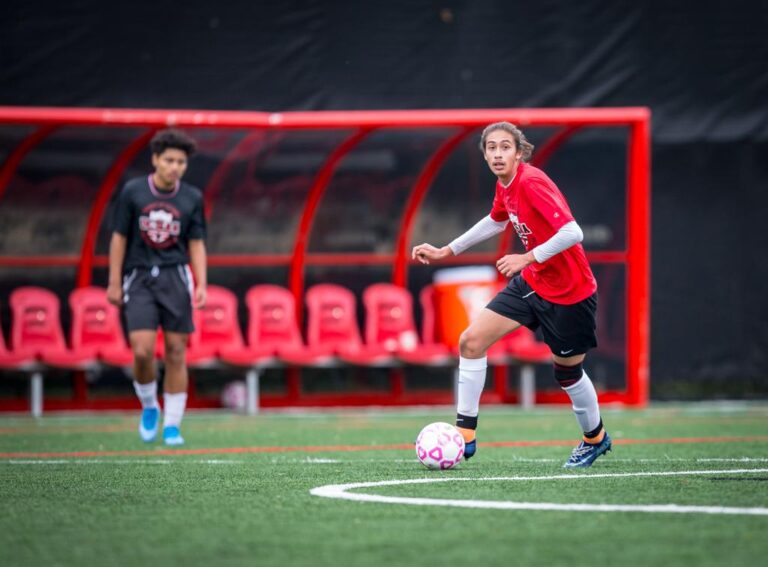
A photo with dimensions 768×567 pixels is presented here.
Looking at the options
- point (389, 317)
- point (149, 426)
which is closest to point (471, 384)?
point (149, 426)

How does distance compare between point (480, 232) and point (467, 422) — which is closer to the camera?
point (467, 422)

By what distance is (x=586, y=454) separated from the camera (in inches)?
278

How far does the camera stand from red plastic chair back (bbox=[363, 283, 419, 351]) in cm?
1413

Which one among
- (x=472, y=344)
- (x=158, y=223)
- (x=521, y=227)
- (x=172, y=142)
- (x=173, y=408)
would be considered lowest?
(x=173, y=408)

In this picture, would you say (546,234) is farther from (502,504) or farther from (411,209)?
(411,209)

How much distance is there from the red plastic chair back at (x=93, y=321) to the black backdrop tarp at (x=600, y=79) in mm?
2172

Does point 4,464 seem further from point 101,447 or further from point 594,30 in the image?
point 594,30

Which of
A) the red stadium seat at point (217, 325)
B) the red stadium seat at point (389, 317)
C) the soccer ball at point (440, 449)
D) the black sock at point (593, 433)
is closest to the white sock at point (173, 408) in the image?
the soccer ball at point (440, 449)

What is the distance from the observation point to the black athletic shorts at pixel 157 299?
8961 millimetres

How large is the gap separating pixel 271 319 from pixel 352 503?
857cm

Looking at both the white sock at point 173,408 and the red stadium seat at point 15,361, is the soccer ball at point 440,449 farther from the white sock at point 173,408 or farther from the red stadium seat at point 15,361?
the red stadium seat at point 15,361

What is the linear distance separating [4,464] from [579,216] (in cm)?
820

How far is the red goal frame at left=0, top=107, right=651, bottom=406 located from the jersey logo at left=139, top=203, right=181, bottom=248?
12.7ft

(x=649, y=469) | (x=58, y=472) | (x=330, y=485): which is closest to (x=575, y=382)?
(x=649, y=469)
